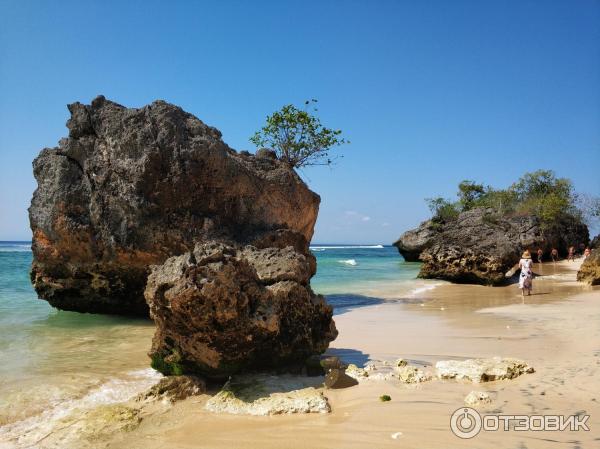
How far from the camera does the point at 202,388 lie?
17.0 feet

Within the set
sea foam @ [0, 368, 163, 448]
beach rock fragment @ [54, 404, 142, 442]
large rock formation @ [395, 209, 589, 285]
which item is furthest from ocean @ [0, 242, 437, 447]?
large rock formation @ [395, 209, 589, 285]

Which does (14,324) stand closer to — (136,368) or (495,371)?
(136,368)

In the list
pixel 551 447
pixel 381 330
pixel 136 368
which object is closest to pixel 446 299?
pixel 381 330

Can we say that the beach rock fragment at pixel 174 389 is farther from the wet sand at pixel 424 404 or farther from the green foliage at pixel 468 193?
the green foliage at pixel 468 193

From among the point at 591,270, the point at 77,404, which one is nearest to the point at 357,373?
the point at 77,404

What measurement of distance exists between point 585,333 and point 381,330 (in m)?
3.33

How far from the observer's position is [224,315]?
16.6 feet

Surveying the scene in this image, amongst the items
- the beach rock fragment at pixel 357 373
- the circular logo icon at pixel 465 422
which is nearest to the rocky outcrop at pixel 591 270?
the beach rock fragment at pixel 357 373

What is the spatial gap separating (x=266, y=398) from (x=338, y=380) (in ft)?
2.76

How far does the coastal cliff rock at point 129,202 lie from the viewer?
10.0m

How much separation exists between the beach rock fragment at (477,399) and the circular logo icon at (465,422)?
0.11m

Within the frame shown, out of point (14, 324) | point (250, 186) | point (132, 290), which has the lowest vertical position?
point (14, 324)

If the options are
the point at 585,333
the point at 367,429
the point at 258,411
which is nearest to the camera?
the point at 367,429
